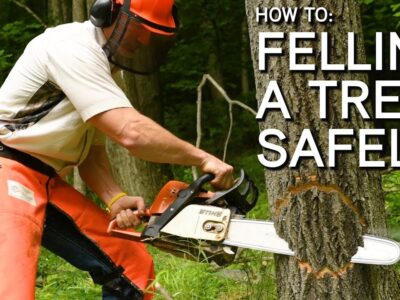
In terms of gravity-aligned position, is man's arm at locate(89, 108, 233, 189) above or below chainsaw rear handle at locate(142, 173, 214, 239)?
above

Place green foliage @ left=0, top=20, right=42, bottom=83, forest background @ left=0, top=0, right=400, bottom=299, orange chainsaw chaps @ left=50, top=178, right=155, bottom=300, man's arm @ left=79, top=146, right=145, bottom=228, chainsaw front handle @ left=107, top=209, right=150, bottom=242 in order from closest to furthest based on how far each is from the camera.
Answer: chainsaw front handle @ left=107, top=209, right=150, bottom=242, orange chainsaw chaps @ left=50, top=178, right=155, bottom=300, man's arm @ left=79, top=146, right=145, bottom=228, forest background @ left=0, top=0, right=400, bottom=299, green foliage @ left=0, top=20, right=42, bottom=83

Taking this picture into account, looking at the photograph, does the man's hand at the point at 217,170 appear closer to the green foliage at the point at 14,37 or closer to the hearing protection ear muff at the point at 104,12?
the hearing protection ear muff at the point at 104,12

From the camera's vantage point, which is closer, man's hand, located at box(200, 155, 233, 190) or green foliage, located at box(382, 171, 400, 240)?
man's hand, located at box(200, 155, 233, 190)

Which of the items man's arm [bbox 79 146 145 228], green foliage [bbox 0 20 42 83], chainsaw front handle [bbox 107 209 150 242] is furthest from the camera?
green foliage [bbox 0 20 42 83]

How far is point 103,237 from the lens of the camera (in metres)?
3.25

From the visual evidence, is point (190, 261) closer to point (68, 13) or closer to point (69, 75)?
point (69, 75)

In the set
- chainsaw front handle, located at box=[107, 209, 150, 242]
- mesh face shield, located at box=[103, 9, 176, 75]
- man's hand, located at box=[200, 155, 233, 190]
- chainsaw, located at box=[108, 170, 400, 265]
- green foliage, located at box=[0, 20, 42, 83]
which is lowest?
green foliage, located at box=[0, 20, 42, 83]

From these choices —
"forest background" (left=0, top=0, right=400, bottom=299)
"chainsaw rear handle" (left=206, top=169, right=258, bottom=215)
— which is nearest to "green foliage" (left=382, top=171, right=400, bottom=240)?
"forest background" (left=0, top=0, right=400, bottom=299)

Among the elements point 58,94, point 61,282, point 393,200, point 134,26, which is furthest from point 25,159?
point 393,200

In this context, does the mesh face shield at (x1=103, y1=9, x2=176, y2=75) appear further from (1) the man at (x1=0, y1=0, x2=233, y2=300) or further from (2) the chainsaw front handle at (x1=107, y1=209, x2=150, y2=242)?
(2) the chainsaw front handle at (x1=107, y1=209, x2=150, y2=242)

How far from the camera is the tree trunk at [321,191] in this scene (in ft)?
8.02

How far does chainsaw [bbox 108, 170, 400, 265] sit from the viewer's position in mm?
2637

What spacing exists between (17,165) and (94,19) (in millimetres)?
753

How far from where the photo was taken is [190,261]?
3104 millimetres
